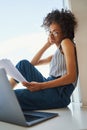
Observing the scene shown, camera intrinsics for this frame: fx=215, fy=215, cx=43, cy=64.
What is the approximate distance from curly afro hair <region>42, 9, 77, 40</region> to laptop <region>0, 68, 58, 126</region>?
0.63 m

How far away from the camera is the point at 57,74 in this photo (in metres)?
1.47

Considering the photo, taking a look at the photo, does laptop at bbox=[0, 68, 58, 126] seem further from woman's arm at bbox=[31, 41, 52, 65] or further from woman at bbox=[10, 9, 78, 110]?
woman's arm at bbox=[31, 41, 52, 65]

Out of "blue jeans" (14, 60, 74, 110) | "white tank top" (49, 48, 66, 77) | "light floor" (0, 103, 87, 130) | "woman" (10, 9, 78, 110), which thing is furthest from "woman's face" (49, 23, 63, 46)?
"light floor" (0, 103, 87, 130)

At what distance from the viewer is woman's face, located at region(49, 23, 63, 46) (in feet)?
5.03

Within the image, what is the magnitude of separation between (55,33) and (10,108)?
69 centimetres

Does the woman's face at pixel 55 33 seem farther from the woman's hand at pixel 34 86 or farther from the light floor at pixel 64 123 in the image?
the light floor at pixel 64 123

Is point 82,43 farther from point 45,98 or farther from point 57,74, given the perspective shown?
point 45,98

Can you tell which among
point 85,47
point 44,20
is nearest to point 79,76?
point 85,47

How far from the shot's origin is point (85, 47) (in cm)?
137

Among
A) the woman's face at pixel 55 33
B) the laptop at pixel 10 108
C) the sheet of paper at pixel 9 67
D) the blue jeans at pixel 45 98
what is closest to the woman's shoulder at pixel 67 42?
the woman's face at pixel 55 33

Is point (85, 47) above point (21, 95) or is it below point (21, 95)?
above

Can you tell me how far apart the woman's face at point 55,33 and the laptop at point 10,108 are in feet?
1.96

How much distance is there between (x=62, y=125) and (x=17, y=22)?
1.08m

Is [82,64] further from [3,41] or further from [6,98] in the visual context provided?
[3,41]
